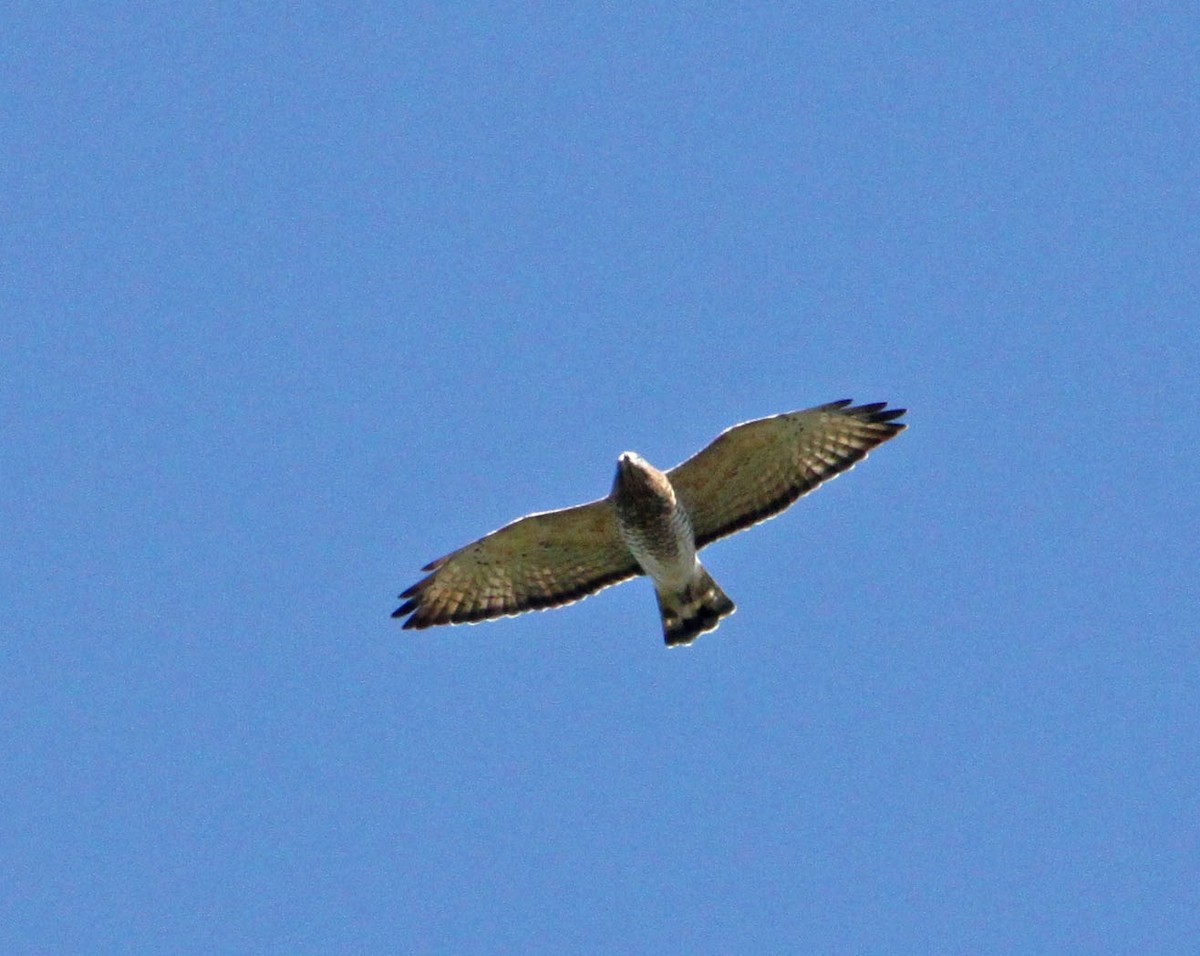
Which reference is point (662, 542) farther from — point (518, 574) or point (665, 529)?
point (518, 574)

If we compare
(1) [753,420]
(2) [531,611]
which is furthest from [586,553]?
(1) [753,420]

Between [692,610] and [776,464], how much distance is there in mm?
1408

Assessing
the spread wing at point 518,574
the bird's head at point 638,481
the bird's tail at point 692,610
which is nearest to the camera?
the bird's head at point 638,481

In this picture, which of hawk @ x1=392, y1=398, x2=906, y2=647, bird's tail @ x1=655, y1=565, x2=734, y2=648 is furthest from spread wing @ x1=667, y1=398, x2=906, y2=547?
bird's tail @ x1=655, y1=565, x2=734, y2=648

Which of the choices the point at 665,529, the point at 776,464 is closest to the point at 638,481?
the point at 665,529

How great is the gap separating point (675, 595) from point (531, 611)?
3.92 feet

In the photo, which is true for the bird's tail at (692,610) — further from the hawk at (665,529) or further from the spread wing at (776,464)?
the spread wing at (776,464)

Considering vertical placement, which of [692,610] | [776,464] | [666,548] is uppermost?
[776,464]

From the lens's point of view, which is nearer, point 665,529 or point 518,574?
point 665,529

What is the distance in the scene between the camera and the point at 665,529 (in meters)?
18.3

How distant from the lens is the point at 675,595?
19.2 metres

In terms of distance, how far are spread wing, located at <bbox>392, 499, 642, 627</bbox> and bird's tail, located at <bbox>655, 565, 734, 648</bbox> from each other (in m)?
0.40

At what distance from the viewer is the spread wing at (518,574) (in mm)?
19000

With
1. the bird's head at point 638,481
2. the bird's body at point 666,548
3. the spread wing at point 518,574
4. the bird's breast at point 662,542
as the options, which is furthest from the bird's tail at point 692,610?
the bird's head at point 638,481
